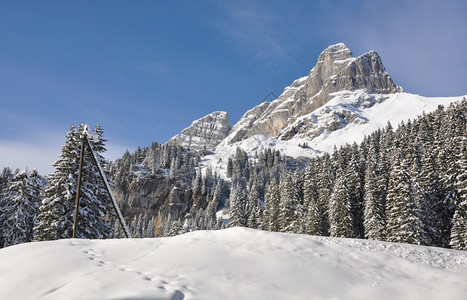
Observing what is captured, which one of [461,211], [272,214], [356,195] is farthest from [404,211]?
[272,214]

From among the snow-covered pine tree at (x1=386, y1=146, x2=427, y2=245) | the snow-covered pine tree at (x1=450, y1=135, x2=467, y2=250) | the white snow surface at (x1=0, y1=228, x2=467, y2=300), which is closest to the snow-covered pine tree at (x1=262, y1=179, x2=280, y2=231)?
the snow-covered pine tree at (x1=386, y1=146, x2=427, y2=245)

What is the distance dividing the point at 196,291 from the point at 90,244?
479cm

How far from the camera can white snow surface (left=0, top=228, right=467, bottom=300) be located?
22.5 ft

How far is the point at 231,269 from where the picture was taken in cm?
813

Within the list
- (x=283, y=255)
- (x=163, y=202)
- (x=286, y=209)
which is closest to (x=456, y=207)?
(x=286, y=209)

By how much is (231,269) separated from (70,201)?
1812 cm

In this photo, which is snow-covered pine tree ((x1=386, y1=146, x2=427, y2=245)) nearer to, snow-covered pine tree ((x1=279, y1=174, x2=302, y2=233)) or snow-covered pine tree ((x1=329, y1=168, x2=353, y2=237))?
snow-covered pine tree ((x1=329, y1=168, x2=353, y2=237))

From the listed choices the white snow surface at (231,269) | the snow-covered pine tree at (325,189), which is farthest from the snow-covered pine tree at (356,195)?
the white snow surface at (231,269)

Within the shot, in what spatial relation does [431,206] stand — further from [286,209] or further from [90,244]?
[90,244]

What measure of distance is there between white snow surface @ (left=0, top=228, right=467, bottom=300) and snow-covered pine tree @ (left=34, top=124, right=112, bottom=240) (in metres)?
13.4

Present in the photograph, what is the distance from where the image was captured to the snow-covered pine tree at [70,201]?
71.2ft

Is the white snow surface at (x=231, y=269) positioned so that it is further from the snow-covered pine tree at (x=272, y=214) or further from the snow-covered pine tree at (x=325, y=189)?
the snow-covered pine tree at (x=272, y=214)

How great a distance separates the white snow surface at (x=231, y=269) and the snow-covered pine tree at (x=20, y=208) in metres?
22.7

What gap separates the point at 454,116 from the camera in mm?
67562
